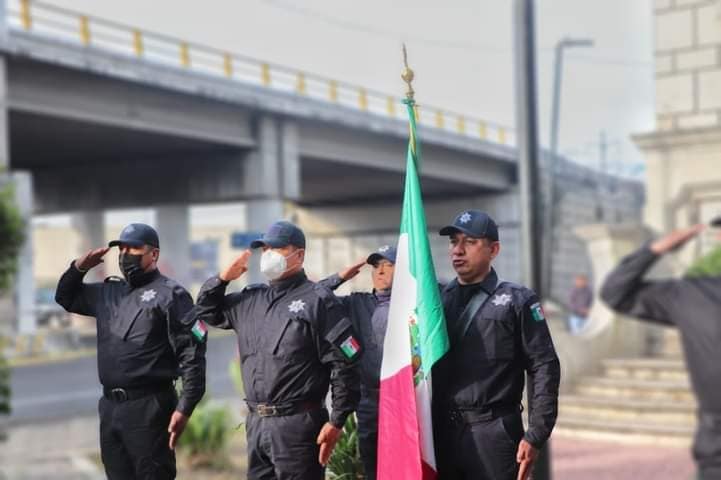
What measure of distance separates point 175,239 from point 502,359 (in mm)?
30536

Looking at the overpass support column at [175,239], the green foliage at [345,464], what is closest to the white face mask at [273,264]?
the green foliage at [345,464]

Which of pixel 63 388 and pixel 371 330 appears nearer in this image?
pixel 371 330

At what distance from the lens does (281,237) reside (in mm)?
4824

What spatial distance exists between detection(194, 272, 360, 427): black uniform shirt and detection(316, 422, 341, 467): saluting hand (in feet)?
0.11

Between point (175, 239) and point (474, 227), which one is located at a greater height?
point (175, 239)

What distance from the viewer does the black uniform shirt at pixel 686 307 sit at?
350cm

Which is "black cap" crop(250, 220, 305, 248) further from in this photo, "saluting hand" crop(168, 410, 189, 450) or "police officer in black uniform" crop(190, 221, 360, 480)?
"saluting hand" crop(168, 410, 189, 450)

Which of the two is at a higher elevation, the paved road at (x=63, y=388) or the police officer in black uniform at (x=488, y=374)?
the police officer in black uniform at (x=488, y=374)

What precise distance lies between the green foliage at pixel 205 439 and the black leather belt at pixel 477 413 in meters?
7.24

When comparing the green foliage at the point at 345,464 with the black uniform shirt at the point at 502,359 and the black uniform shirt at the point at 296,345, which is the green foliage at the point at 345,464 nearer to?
the black uniform shirt at the point at 296,345

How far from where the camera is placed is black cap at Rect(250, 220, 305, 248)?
482 cm

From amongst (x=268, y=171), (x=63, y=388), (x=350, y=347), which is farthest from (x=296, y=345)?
(x=268, y=171)

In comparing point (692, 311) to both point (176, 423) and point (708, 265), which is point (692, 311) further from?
point (708, 265)

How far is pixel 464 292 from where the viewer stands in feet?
15.1
